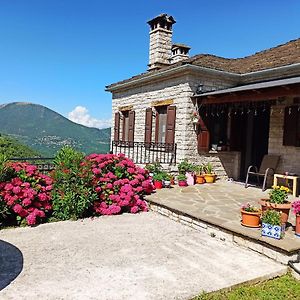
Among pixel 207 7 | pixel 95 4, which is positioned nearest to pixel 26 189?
pixel 95 4

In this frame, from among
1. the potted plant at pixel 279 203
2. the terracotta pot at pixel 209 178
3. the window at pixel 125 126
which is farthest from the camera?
the window at pixel 125 126

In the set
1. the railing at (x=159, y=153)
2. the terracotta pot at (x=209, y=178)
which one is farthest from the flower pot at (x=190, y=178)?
the railing at (x=159, y=153)

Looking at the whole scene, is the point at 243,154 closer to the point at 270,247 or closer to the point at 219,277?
the point at 270,247

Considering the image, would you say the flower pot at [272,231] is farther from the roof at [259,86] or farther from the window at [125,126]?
the window at [125,126]

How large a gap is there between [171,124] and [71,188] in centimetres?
463

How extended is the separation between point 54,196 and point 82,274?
281cm

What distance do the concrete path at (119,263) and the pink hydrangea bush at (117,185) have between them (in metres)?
1.00

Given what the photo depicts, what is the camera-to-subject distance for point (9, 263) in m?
3.88

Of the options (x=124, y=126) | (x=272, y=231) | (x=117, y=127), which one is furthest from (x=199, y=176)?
(x=117, y=127)

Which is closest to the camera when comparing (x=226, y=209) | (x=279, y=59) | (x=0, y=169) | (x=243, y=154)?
(x=0, y=169)

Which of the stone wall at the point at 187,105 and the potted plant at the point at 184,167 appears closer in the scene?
the potted plant at the point at 184,167

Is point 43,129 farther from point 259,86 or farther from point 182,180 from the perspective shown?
point 259,86

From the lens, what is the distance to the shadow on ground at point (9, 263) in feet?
11.3

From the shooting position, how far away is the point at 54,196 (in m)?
6.11
